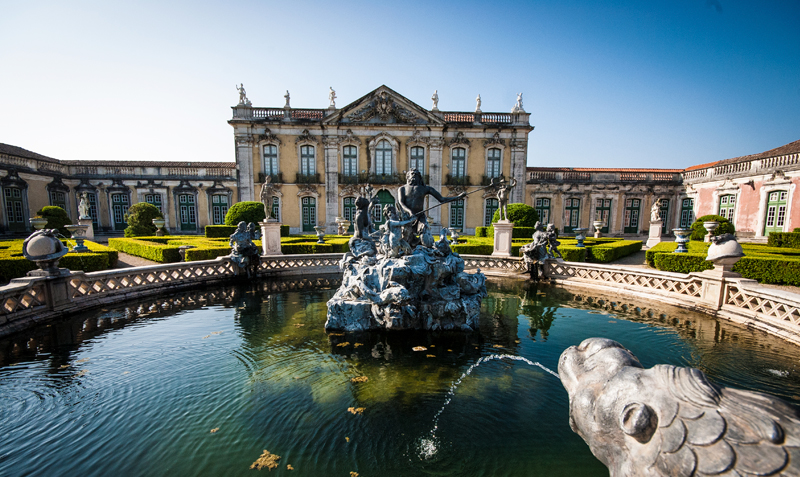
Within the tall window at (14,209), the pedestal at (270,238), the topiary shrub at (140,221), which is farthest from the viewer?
the tall window at (14,209)

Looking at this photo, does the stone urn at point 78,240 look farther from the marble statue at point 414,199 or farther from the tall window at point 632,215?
the tall window at point 632,215

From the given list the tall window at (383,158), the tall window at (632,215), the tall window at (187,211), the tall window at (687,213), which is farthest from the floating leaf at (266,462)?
the tall window at (687,213)

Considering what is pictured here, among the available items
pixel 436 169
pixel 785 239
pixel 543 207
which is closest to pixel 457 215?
pixel 436 169

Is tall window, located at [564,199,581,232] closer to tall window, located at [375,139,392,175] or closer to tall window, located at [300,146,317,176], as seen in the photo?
tall window, located at [375,139,392,175]

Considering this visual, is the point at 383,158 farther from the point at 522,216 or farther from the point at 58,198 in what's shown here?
the point at 58,198

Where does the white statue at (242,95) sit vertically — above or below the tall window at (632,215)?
above

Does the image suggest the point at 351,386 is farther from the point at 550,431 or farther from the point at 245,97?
the point at 245,97

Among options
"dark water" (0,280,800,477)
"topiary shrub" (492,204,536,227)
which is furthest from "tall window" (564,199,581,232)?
"dark water" (0,280,800,477)

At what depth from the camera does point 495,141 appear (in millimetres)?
28984

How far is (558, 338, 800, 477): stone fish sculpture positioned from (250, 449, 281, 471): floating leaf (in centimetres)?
297

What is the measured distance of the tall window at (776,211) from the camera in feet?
65.0

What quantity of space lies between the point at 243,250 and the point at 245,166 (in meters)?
19.2

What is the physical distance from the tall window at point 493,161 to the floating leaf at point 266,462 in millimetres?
28622

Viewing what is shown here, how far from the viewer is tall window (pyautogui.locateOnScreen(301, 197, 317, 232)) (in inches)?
1161
